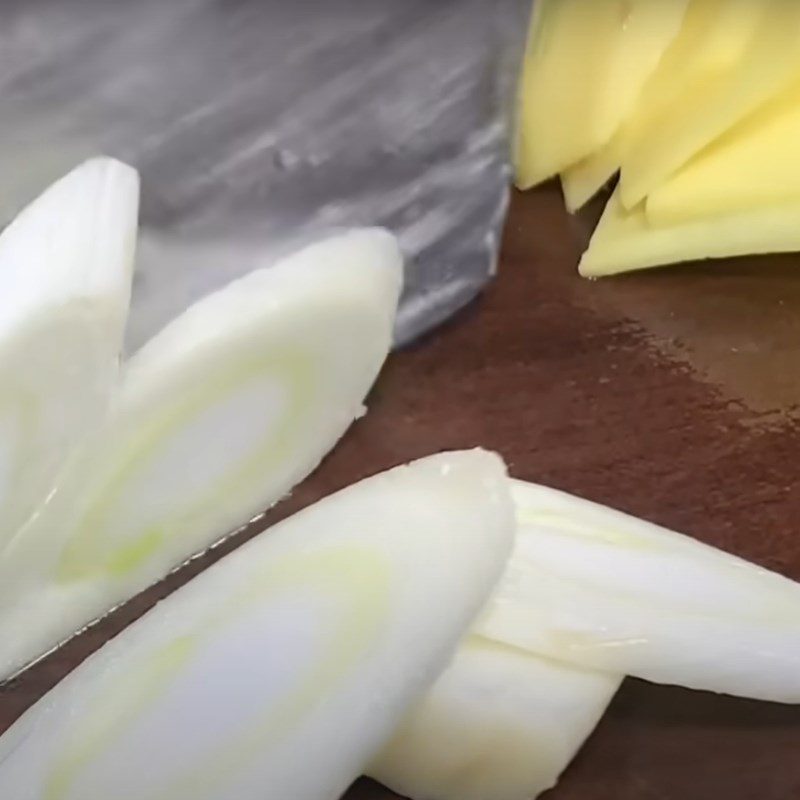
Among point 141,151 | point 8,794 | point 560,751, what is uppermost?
point 141,151

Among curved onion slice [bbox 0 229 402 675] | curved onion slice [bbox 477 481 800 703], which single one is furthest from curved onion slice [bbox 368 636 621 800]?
curved onion slice [bbox 0 229 402 675]

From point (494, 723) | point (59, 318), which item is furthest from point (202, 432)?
point (494, 723)

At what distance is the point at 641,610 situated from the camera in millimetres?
643

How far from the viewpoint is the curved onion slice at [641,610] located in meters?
0.64

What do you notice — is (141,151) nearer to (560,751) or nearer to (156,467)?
(156,467)

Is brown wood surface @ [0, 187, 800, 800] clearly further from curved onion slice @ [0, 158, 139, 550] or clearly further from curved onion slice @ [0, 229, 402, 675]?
curved onion slice @ [0, 158, 139, 550]

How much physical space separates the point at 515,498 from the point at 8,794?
29 centimetres

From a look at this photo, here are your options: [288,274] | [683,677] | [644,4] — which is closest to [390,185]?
[288,274]

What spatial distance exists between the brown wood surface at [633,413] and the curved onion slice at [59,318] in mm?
122

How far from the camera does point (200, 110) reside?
2.21 feet

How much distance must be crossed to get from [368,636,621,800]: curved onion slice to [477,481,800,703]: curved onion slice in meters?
0.01

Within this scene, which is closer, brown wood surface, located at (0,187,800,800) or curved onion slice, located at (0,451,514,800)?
curved onion slice, located at (0,451,514,800)

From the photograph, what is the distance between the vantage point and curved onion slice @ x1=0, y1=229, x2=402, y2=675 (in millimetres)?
692

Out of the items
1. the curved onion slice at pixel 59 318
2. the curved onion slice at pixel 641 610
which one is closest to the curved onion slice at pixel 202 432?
the curved onion slice at pixel 59 318
